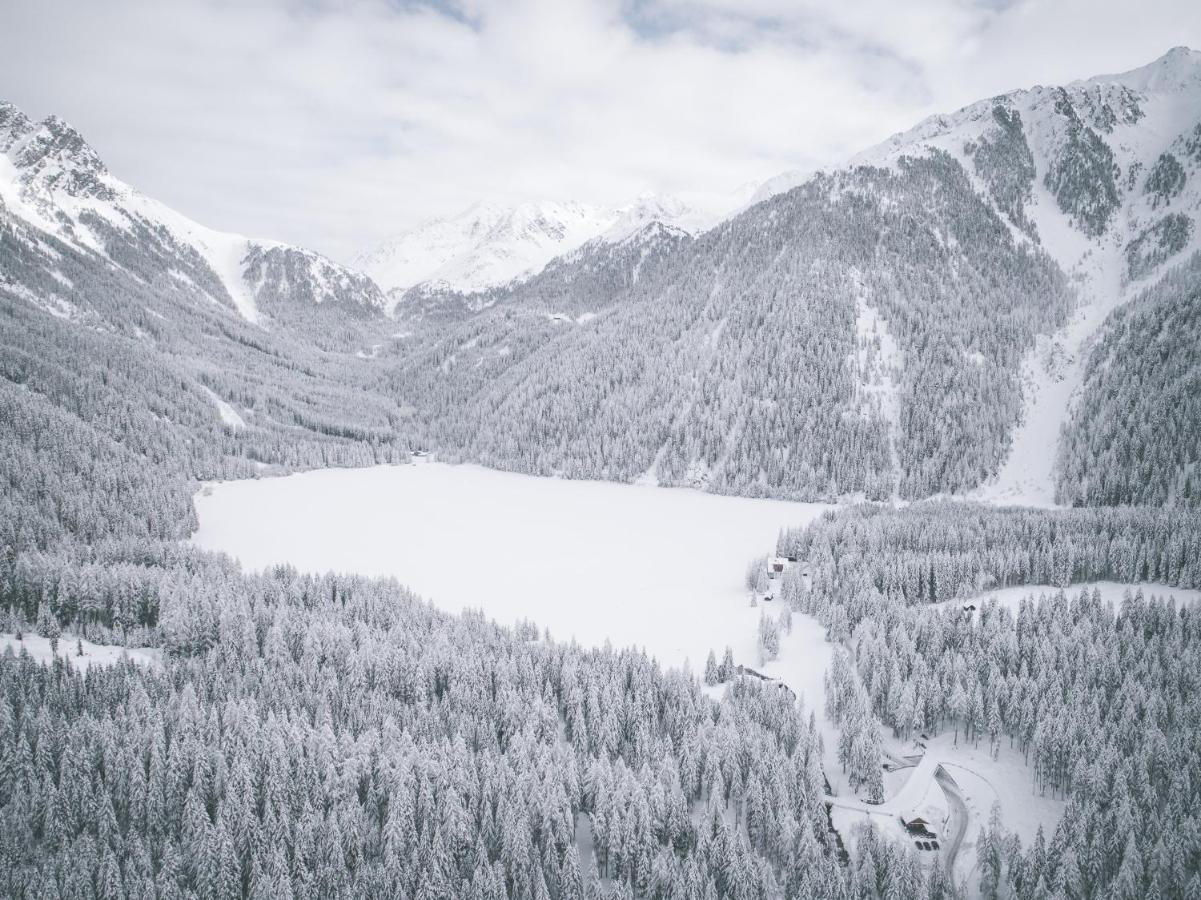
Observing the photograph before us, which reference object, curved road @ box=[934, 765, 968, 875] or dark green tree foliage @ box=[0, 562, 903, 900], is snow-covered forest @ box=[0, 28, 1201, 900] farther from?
curved road @ box=[934, 765, 968, 875]

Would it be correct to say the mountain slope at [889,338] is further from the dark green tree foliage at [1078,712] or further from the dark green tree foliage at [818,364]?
the dark green tree foliage at [1078,712]

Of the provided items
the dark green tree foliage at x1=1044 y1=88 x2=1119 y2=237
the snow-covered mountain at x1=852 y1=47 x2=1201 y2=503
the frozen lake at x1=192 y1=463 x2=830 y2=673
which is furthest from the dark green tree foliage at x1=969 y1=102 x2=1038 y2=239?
the frozen lake at x1=192 y1=463 x2=830 y2=673

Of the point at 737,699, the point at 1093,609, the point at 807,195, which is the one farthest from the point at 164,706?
the point at 807,195

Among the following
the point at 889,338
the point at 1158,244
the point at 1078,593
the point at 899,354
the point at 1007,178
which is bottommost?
the point at 1078,593

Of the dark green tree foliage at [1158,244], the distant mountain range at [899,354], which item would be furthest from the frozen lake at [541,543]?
the dark green tree foliage at [1158,244]

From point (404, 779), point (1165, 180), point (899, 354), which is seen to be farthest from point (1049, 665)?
point (1165, 180)

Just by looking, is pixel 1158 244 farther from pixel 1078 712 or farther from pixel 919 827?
pixel 919 827
